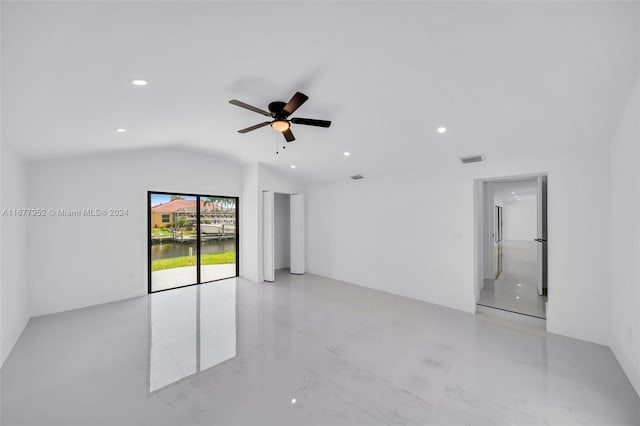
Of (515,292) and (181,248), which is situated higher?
(181,248)

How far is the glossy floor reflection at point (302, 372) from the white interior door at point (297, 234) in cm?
273

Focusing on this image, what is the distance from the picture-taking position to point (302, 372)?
2.58m

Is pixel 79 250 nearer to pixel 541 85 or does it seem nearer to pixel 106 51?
pixel 106 51

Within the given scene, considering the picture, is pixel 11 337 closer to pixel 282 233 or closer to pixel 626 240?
pixel 282 233

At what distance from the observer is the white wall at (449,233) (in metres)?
3.19

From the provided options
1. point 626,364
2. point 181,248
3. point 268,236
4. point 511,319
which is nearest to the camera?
point 626,364

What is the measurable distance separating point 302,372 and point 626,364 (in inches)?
126

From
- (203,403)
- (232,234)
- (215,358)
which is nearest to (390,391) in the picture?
(203,403)

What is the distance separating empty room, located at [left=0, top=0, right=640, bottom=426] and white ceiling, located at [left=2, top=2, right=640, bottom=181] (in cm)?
2

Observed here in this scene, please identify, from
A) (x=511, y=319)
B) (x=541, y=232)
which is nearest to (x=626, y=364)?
(x=511, y=319)

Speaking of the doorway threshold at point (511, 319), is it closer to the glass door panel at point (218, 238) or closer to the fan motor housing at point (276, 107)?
the fan motor housing at point (276, 107)

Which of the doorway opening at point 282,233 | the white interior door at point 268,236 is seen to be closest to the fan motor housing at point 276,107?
the white interior door at point 268,236

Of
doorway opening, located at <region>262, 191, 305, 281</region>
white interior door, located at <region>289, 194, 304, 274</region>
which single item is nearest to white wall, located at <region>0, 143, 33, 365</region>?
doorway opening, located at <region>262, 191, 305, 281</region>

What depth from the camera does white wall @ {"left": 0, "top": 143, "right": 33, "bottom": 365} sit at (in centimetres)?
285
